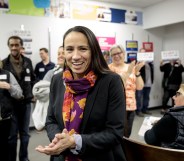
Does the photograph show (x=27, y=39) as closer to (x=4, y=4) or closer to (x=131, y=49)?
(x=4, y=4)

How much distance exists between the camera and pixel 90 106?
109cm

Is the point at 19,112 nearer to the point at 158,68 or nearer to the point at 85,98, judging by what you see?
the point at 85,98

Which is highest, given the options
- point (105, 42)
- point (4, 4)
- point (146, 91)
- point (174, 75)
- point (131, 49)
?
point (4, 4)

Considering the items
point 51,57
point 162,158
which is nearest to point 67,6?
point 51,57

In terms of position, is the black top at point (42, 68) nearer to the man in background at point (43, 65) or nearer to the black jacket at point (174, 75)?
the man in background at point (43, 65)

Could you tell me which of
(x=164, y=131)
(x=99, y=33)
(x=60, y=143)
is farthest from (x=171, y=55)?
(x=60, y=143)

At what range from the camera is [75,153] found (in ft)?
3.41

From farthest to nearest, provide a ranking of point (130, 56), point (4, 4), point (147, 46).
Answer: point (147, 46)
point (130, 56)
point (4, 4)

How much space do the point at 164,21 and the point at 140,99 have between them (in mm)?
2173

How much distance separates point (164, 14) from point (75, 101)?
5.32 meters

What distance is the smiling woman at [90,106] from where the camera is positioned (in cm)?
105

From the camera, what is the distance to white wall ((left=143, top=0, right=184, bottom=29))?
A: 5.29m

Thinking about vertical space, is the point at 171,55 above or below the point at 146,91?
above

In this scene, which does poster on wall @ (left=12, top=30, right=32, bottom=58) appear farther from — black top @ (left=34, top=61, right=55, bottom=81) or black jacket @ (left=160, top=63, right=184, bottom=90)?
black jacket @ (left=160, top=63, right=184, bottom=90)
